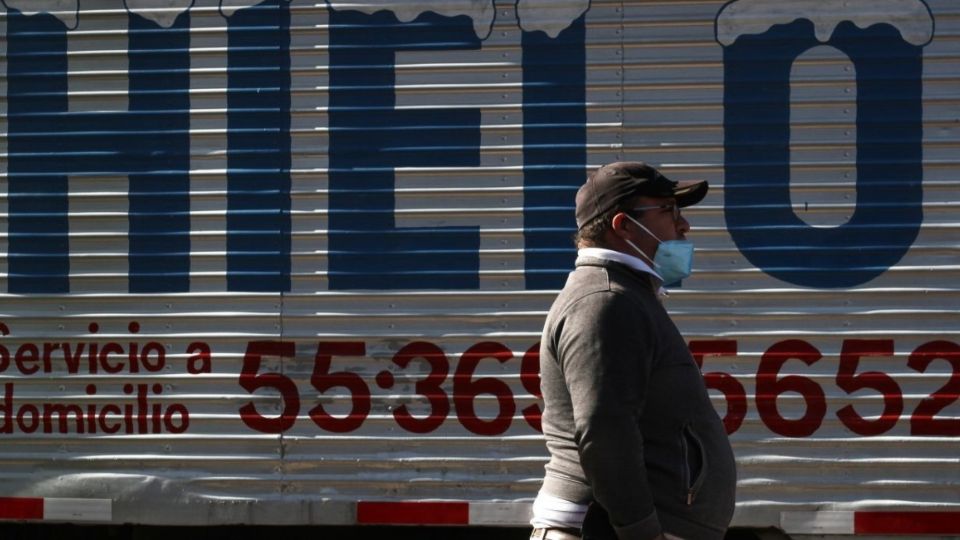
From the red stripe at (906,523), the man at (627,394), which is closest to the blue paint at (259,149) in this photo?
the man at (627,394)

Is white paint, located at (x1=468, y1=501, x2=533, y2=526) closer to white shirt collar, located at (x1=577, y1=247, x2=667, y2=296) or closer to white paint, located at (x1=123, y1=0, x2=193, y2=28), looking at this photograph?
white shirt collar, located at (x1=577, y1=247, x2=667, y2=296)

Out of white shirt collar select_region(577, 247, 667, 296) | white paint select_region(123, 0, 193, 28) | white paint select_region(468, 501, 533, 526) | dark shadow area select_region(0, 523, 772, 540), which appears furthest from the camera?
dark shadow area select_region(0, 523, 772, 540)

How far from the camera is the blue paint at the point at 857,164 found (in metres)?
3.96

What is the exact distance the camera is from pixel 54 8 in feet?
14.3

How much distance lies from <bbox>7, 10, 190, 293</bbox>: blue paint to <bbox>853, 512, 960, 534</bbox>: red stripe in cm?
254

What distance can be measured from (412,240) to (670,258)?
5.46ft

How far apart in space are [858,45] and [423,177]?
1602mm

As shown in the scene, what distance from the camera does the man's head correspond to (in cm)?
253

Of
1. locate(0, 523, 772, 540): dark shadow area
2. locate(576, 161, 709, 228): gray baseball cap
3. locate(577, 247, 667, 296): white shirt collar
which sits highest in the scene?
locate(576, 161, 709, 228): gray baseball cap

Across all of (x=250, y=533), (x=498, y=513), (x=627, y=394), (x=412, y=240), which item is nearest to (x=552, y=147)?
(x=412, y=240)

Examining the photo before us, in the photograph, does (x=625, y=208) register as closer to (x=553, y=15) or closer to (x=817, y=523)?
→ (x=553, y=15)

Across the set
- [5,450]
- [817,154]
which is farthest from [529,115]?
[5,450]

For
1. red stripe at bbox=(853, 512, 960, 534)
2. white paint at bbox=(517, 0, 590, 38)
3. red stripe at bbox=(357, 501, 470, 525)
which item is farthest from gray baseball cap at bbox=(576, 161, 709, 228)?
red stripe at bbox=(853, 512, 960, 534)

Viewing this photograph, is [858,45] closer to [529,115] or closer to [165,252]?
[529,115]
